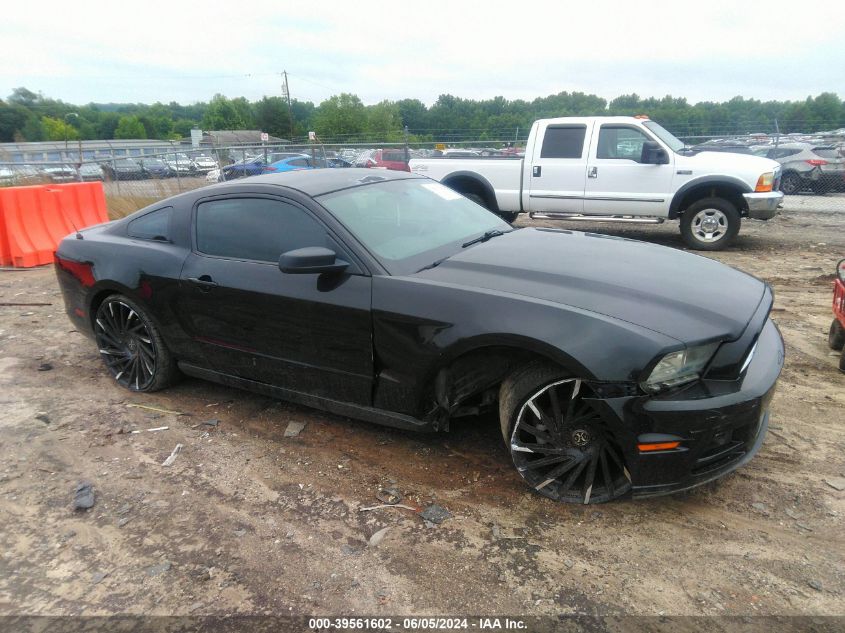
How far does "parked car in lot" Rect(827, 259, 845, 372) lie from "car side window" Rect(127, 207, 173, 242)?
491 cm

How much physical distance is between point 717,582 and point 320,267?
232cm

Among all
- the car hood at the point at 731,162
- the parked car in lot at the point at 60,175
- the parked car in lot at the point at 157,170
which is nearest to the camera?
the car hood at the point at 731,162

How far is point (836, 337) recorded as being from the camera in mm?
4469

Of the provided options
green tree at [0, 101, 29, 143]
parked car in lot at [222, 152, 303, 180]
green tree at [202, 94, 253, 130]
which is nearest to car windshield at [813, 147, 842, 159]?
parked car in lot at [222, 152, 303, 180]

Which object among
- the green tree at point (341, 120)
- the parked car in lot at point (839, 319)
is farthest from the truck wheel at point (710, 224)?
the green tree at point (341, 120)

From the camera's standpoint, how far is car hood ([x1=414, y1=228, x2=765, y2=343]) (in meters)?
2.58

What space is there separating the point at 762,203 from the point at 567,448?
747 centimetres

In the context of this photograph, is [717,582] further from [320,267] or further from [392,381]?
[320,267]

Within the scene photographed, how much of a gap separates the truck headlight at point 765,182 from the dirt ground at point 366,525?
17.5 ft

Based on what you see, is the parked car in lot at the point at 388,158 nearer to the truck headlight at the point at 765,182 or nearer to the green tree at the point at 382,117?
the truck headlight at the point at 765,182

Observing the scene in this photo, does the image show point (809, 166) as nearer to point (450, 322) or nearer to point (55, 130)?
point (450, 322)

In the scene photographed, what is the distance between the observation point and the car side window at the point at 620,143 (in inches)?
352

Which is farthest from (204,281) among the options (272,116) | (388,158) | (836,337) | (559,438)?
(272,116)

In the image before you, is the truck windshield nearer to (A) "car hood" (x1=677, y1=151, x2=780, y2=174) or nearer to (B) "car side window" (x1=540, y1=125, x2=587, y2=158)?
(A) "car hood" (x1=677, y1=151, x2=780, y2=174)
